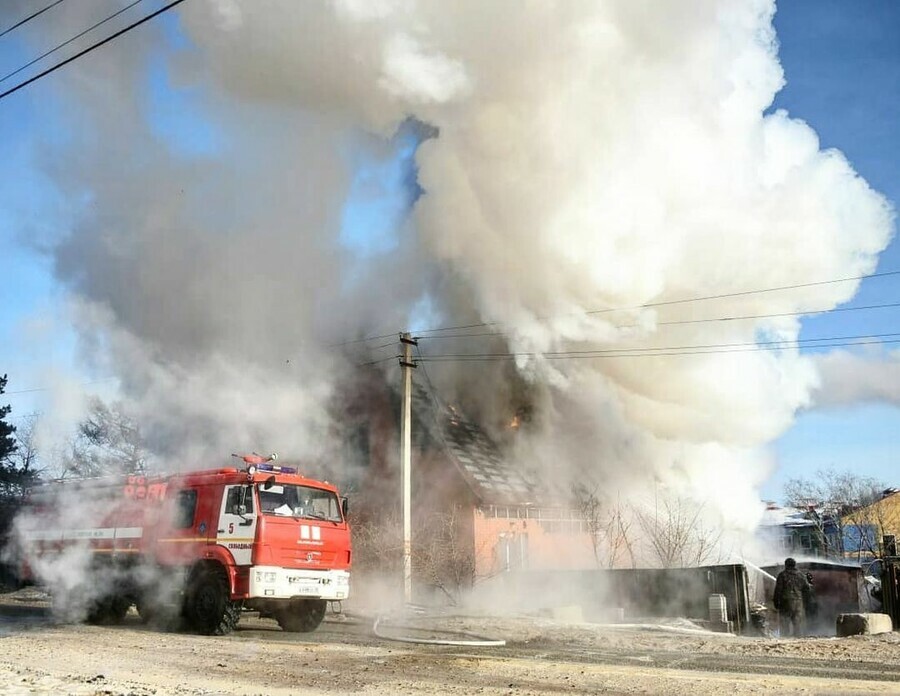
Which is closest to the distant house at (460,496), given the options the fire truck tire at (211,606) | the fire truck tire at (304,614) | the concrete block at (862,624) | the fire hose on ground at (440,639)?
the fire hose on ground at (440,639)

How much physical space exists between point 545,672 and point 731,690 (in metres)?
2.13

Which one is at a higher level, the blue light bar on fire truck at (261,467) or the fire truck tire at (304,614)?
the blue light bar on fire truck at (261,467)

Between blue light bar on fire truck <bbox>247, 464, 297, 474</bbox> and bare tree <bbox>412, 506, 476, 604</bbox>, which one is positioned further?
bare tree <bbox>412, 506, 476, 604</bbox>

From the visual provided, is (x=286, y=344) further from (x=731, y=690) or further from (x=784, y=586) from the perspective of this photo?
(x=731, y=690)

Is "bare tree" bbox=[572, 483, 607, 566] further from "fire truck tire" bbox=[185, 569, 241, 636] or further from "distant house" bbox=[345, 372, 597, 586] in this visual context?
"fire truck tire" bbox=[185, 569, 241, 636]

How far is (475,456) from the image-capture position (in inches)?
1142

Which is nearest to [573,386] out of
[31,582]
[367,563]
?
[367,563]

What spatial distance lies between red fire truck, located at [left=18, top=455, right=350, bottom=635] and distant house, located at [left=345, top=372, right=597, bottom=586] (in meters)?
9.75

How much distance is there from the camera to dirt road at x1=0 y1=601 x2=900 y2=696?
26.1 ft

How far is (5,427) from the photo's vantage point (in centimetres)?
2805

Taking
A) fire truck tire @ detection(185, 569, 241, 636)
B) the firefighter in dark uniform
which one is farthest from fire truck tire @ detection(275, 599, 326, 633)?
the firefighter in dark uniform

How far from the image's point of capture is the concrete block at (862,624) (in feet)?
42.8

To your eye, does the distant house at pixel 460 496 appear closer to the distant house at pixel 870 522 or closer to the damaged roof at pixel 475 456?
the damaged roof at pixel 475 456

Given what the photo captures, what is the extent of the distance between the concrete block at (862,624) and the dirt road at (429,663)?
55.5 inches
